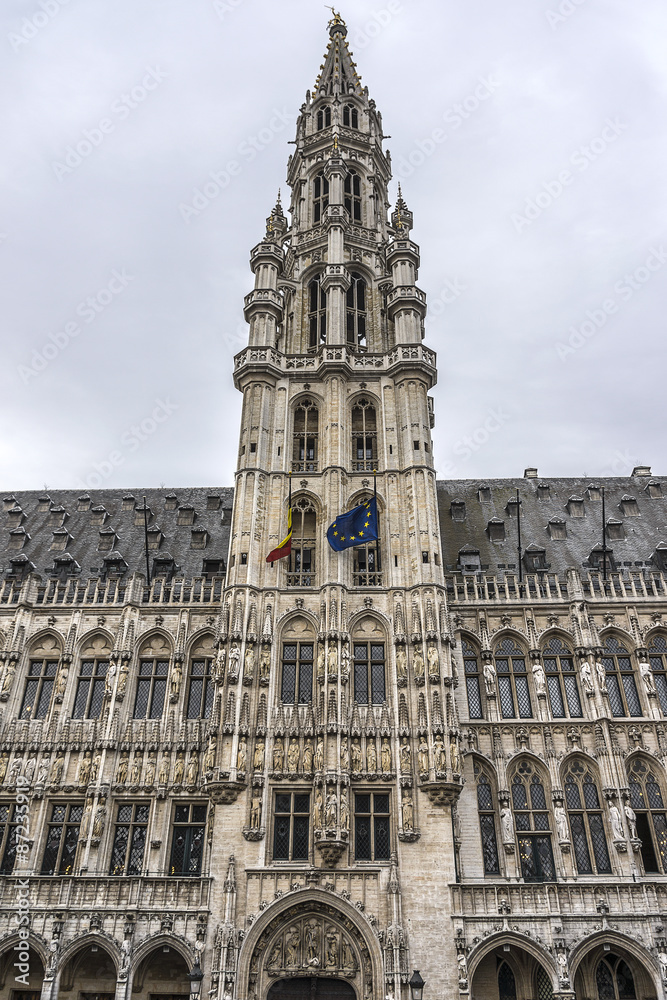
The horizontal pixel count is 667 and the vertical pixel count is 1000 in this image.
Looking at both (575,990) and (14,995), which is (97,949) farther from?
(575,990)

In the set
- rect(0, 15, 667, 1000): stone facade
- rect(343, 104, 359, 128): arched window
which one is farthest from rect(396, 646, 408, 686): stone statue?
rect(343, 104, 359, 128): arched window

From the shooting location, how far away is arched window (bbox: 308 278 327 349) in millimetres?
47219

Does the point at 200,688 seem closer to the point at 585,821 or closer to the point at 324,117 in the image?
the point at 585,821

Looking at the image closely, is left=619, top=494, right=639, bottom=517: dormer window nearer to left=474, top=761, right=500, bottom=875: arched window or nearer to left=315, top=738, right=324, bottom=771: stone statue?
left=474, top=761, right=500, bottom=875: arched window

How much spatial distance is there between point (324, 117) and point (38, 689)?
46.6m

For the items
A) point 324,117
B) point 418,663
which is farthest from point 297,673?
point 324,117

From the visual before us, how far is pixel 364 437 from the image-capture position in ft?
136

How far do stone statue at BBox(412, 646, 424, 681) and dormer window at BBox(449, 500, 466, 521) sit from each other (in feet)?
44.5

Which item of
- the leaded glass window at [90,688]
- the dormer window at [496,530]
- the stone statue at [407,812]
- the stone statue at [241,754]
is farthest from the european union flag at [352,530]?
the leaded glass window at [90,688]

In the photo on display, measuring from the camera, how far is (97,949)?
98.5 ft

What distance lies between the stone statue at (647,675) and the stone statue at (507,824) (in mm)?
8604

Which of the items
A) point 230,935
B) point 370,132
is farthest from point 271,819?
point 370,132

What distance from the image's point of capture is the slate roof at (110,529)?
1668 inches

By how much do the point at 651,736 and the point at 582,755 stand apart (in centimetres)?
330
